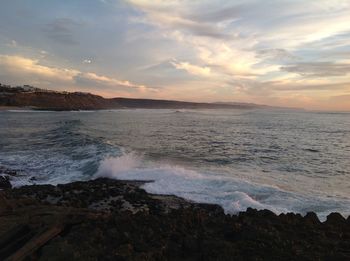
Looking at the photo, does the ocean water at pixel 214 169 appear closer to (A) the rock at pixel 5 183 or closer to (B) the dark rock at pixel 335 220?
(A) the rock at pixel 5 183

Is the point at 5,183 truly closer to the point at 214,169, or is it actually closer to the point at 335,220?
the point at 214,169

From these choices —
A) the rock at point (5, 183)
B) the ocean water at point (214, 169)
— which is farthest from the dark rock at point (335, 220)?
the rock at point (5, 183)

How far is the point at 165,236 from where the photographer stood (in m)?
7.66

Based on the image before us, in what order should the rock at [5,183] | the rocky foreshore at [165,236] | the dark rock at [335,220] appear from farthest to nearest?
the rock at [5,183]
the dark rock at [335,220]
the rocky foreshore at [165,236]

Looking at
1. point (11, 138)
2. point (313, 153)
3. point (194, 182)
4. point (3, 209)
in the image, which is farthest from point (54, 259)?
point (11, 138)

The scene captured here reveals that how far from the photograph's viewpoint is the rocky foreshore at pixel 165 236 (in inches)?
265

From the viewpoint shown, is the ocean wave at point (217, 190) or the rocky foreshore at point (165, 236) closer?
the rocky foreshore at point (165, 236)

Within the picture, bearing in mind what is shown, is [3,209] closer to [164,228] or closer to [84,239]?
[84,239]

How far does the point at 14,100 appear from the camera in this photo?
12069cm

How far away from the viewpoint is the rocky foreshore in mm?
6742

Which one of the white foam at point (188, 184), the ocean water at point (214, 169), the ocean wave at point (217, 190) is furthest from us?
the ocean water at point (214, 169)

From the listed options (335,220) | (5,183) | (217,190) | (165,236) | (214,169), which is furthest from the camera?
(214,169)

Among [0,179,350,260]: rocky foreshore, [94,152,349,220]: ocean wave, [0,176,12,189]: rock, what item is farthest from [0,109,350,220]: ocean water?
[0,179,350,260]: rocky foreshore

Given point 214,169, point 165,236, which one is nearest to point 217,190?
point 214,169
